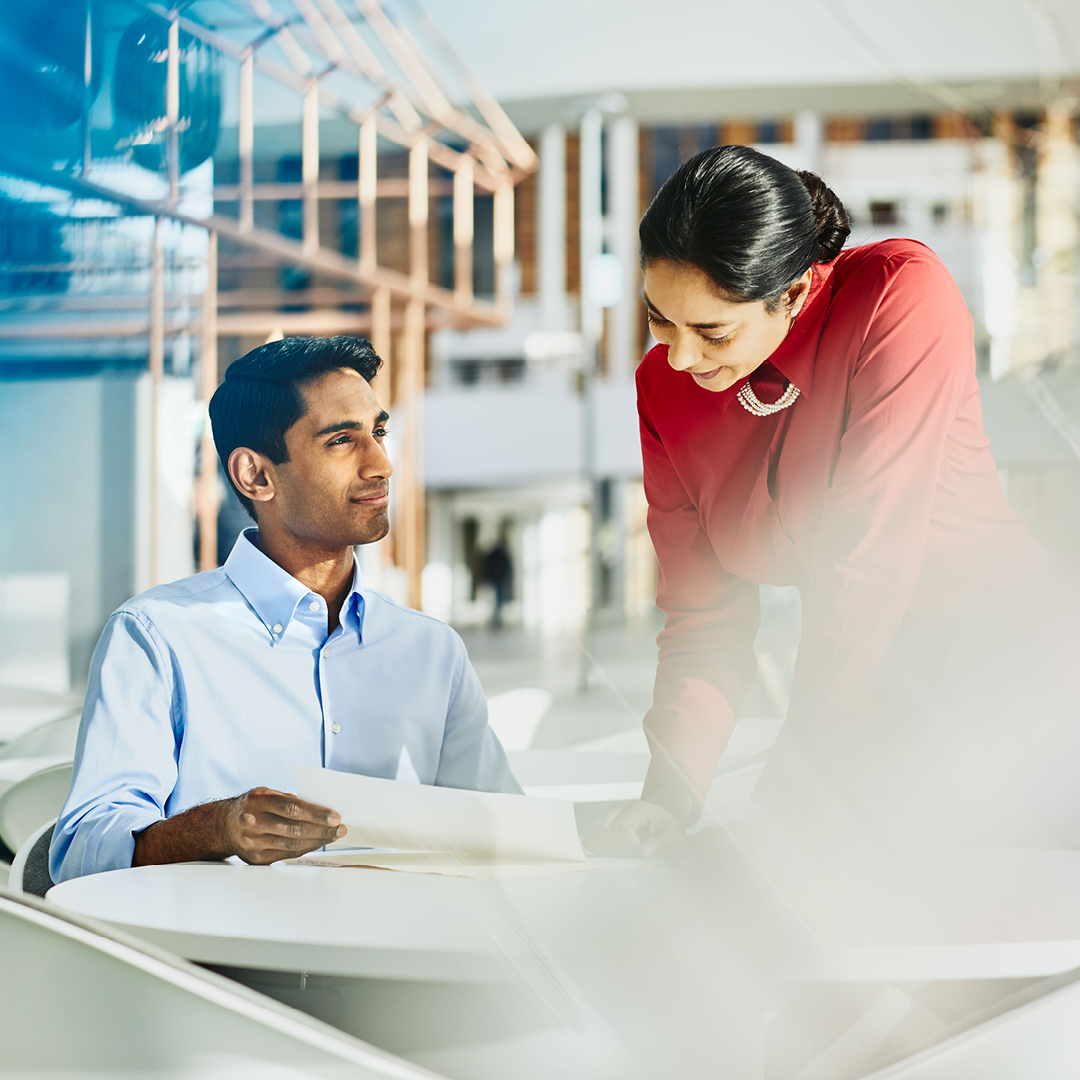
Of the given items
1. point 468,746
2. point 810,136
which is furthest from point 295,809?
point 810,136

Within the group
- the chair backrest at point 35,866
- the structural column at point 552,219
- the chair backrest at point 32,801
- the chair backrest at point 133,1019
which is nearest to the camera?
the chair backrest at point 133,1019

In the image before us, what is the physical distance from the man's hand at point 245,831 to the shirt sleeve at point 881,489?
0.32 m

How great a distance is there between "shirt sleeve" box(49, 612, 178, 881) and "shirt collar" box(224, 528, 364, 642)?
0.08 metres

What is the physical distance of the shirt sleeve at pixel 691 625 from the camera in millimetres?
744

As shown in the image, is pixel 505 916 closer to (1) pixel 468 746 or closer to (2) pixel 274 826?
(2) pixel 274 826

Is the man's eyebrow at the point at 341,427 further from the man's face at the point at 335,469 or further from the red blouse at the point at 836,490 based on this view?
the red blouse at the point at 836,490

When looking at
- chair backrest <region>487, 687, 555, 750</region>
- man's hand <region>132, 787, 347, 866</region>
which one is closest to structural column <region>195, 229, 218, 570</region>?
man's hand <region>132, 787, 347, 866</region>

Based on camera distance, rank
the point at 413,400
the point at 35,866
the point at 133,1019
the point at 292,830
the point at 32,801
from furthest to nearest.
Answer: the point at 32,801, the point at 413,400, the point at 35,866, the point at 292,830, the point at 133,1019

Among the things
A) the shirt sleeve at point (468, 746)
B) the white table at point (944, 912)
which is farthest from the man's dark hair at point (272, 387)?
the white table at point (944, 912)

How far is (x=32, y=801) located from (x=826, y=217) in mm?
881

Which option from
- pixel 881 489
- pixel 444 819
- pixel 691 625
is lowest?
pixel 444 819

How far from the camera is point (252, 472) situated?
0.75 metres

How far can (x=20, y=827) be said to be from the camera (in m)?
0.93

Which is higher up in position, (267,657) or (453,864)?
(267,657)
